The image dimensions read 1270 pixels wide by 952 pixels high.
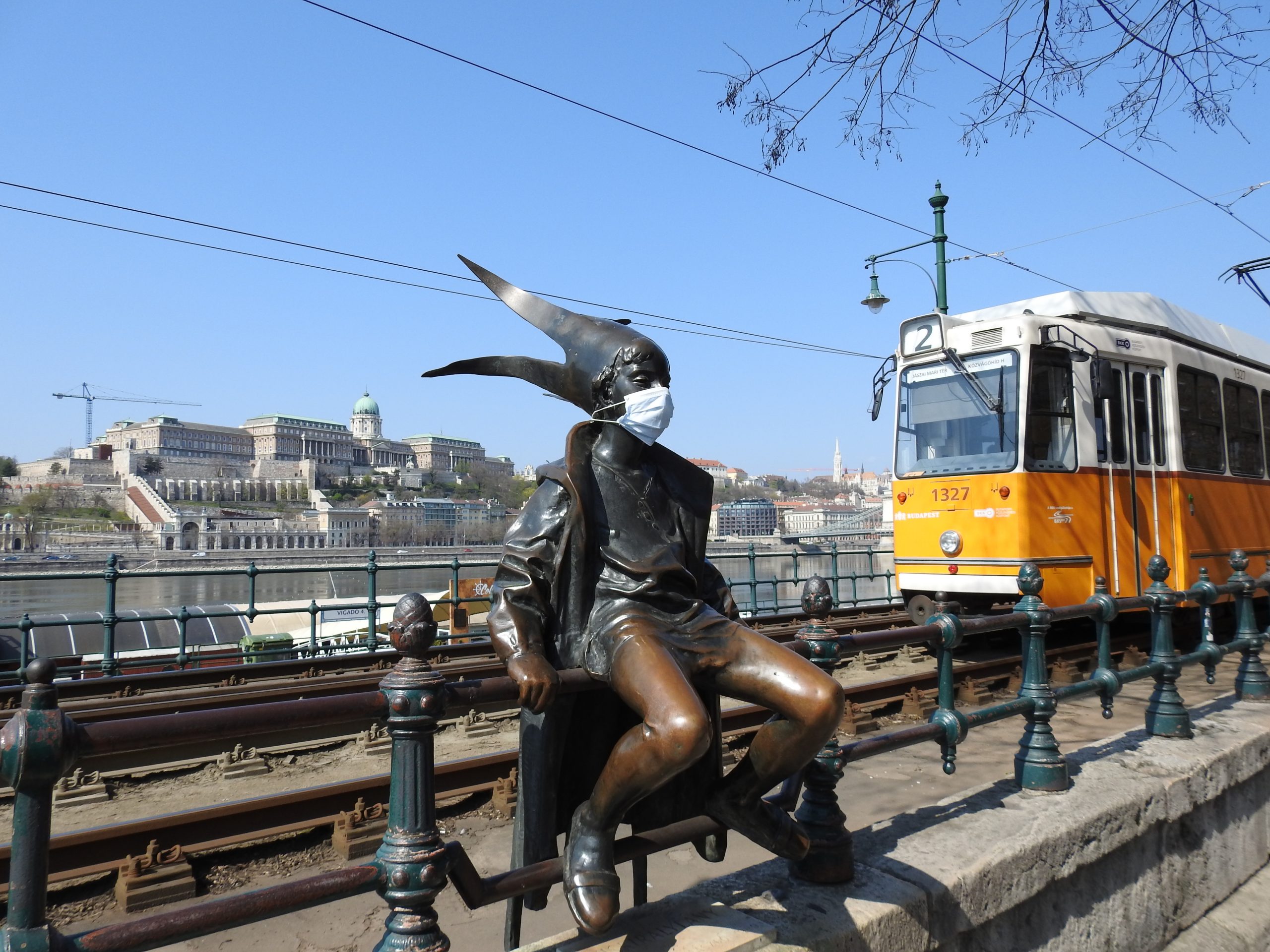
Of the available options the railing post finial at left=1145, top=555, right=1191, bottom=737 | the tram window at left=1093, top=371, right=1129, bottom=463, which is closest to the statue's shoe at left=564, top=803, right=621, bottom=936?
the railing post finial at left=1145, top=555, right=1191, bottom=737

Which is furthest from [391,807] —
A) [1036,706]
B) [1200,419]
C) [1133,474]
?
[1200,419]

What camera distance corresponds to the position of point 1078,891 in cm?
345

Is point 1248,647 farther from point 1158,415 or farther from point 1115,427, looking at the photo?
point 1158,415

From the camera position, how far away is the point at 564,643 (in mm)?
2480

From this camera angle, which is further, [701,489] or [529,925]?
[529,925]

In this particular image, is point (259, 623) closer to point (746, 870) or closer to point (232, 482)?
point (746, 870)

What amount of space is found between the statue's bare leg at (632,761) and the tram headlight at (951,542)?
7265mm

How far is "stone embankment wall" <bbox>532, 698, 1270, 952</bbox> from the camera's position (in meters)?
2.62

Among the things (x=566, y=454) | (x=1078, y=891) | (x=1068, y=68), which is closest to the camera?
(x=566, y=454)

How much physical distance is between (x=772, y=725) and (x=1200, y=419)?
9747 mm

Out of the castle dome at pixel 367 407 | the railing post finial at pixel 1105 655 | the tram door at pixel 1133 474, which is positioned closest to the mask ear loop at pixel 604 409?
the railing post finial at pixel 1105 655

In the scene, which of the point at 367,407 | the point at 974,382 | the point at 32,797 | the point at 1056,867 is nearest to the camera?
the point at 32,797

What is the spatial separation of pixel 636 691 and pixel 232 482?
157878 mm

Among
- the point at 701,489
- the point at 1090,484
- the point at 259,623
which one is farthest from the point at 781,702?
the point at 259,623
